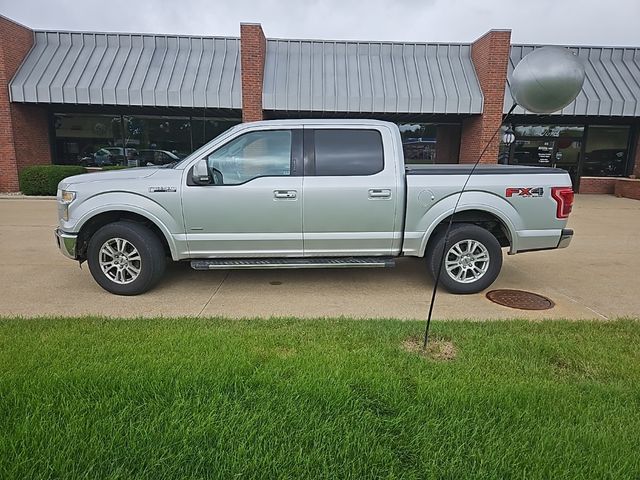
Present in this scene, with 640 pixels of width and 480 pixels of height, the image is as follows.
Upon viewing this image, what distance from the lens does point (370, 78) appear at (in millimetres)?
15367

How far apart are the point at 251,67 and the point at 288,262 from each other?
446 inches

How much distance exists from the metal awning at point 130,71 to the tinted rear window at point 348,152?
10.7 meters

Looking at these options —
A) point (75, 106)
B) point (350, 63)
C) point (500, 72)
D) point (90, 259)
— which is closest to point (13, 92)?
point (75, 106)

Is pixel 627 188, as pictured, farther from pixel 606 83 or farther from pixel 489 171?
pixel 489 171

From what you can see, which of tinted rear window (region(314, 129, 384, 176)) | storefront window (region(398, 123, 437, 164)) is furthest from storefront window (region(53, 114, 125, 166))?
tinted rear window (region(314, 129, 384, 176))

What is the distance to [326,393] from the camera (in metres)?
2.77

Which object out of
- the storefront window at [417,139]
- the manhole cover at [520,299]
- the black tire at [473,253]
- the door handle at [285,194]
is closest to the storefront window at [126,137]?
the storefront window at [417,139]

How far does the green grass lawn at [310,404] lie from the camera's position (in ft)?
7.16

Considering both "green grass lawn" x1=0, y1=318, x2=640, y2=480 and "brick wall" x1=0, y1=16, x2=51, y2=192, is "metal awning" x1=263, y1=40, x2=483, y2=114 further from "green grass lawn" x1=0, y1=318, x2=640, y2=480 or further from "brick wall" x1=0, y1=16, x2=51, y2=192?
"green grass lawn" x1=0, y1=318, x2=640, y2=480

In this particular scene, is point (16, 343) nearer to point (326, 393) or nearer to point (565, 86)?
point (326, 393)

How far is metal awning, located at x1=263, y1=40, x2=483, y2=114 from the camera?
48.4 feet

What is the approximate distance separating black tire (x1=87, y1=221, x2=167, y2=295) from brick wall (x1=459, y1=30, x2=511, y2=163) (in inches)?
507

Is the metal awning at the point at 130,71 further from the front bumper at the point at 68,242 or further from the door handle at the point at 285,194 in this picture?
the door handle at the point at 285,194

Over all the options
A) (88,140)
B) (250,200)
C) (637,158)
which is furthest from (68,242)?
(637,158)
